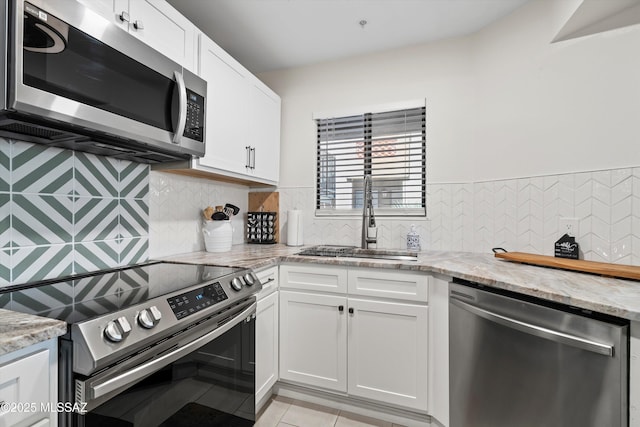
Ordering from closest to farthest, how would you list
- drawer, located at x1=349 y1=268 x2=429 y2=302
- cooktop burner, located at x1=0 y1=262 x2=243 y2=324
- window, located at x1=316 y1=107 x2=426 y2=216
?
1. cooktop burner, located at x1=0 y1=262 x2=243 y2=324
2. drawer, located at x1=349 y1=268 x2=429 y2=302
3. window, located at x1=316 y1=107 x2=426 y2=216

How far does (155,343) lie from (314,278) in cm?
101

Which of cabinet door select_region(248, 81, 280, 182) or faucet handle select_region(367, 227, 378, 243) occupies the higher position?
cabinet door select_region(248, 81, 280, 182)

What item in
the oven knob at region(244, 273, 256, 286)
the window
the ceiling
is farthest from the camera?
the window

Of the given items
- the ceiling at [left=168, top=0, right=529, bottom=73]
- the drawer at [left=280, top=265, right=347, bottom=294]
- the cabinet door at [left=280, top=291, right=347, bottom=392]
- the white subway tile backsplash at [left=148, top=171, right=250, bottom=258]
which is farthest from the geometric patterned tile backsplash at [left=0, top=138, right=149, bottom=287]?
the ceiling at [left=168, top=0, right=529, bottom=73]

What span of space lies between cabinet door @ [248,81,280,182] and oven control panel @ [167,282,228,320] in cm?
115

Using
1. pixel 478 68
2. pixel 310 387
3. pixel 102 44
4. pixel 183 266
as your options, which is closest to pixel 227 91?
pixel 102 44

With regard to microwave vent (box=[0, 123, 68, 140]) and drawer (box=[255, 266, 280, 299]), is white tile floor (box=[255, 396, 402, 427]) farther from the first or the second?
microwave vent (box=[0, 123, 68, 140])

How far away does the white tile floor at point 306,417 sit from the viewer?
1.71 meters

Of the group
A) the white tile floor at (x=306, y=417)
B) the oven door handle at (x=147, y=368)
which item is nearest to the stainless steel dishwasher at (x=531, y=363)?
Answer: the white tile floor at (x=306, y=417)

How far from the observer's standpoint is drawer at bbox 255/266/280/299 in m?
1.72

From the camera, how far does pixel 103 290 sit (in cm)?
114

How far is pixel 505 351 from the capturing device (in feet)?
4.10

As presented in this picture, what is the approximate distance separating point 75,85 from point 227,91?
3.27 ft

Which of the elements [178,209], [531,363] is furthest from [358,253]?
[178,209]
